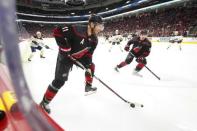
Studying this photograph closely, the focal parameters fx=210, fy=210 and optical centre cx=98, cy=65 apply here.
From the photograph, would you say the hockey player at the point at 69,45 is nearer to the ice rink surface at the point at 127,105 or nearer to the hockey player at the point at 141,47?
the ice rink surface at the point at 127,105

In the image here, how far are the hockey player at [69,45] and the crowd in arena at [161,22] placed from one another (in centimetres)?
1159

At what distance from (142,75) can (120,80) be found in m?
0.70

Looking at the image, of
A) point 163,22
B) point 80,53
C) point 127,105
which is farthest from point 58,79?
point 163,22

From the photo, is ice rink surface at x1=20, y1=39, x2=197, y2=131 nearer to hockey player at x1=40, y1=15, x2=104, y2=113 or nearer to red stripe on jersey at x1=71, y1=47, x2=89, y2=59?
hockey player at x1=40, y1=15, x2=104, y2=113

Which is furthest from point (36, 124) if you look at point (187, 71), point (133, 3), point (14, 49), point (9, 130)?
point (133, 3)

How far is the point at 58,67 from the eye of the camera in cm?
233

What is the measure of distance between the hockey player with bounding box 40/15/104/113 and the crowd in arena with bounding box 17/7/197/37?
38.0 feet

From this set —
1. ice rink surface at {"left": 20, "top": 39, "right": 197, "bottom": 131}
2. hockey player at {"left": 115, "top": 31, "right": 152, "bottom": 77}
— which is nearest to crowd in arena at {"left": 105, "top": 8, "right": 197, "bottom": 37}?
hockey player at {"left": 115, "top": 31, "right": 152, "bottom": 77}

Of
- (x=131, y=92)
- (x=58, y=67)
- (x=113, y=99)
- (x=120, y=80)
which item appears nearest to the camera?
(x=58, y=67)

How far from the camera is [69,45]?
2.31 metres

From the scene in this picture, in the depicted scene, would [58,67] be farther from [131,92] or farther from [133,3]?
[133,3]

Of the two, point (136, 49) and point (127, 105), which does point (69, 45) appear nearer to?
point (127, 105)

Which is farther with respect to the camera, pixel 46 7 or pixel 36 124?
pixel 46 7

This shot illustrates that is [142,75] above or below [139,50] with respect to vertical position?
below
